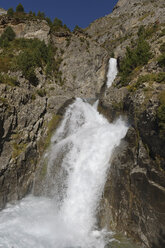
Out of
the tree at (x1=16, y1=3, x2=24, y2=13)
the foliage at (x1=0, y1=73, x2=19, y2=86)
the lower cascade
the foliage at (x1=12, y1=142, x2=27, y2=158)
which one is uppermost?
the tree at (x1=16, y1=3, x2=24, y2=13)

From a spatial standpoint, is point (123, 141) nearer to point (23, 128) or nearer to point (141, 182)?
point (141, 182)

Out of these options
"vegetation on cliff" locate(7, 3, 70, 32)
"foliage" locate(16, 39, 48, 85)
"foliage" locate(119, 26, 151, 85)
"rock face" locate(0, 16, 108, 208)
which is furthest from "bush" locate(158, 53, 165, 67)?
"vegetation on cliff" locate(7, 3, 70, 32)

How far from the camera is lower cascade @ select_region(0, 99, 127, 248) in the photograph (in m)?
11.3

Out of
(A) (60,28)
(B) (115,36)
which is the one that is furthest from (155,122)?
(B) (115,36)

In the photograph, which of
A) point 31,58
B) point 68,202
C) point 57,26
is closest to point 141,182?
point 68,202

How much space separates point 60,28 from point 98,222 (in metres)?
60.0

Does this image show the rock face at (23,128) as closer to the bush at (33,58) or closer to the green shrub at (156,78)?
the bush at (33,58)

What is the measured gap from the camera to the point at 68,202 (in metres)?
14.6

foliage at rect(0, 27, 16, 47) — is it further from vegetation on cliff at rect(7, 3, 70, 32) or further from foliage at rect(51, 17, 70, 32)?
foliage at rect(51, 17, 70, 32)

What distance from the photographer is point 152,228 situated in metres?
9.59

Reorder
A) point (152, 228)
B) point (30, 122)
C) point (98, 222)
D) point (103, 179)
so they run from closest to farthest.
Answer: point (152, 228) < point (98, 222) < point (103, 179) < point (30, 122)

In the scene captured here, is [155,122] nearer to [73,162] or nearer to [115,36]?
[73,162]

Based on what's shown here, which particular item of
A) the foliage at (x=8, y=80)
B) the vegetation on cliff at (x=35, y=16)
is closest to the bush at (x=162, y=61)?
the foliage at (x=8, y=80)

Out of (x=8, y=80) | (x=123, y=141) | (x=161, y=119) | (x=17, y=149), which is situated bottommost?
(x=17, y=149)
